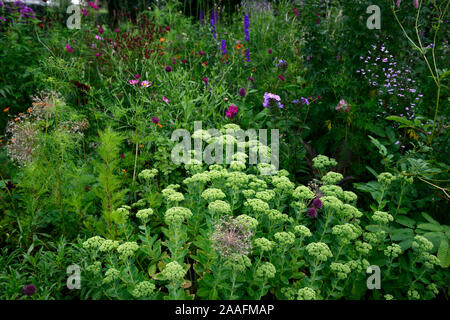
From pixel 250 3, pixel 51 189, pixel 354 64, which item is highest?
pixel 250 3

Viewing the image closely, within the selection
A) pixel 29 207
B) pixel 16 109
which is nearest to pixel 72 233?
pixel 29 207

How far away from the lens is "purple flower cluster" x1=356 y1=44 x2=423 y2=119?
355 centimetres

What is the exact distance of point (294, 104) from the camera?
3.48 m

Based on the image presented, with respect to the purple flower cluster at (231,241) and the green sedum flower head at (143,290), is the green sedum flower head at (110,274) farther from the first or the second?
the purple flower cluster at (231,241)

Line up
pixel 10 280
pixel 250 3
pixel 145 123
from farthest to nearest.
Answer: pixel 250 3, pixel 145 123, pixel 10 280

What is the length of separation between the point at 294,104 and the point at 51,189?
2.36 metres

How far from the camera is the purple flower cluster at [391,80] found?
355cm

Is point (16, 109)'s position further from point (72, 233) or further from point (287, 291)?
point (287, 291)

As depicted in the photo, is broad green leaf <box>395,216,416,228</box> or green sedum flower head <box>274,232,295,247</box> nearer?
green sedum flower head <box>274,232,295,247</box>

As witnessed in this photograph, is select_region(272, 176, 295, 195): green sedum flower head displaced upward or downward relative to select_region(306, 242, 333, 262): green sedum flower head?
upward

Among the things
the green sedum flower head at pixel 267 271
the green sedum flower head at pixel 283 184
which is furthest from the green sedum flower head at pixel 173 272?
the green sedum flower head at pixel 283 184

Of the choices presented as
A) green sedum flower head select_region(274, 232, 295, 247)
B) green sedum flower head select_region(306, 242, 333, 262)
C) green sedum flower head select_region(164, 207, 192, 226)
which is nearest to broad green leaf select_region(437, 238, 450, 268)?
green sedum flower head select_region(306, 242, 333, 262)

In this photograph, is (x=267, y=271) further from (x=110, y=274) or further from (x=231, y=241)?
(x=110, y=274)

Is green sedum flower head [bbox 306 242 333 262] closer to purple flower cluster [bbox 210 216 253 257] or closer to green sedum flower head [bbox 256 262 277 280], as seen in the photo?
green sedum flower head [bbox 256 262 277 280]
